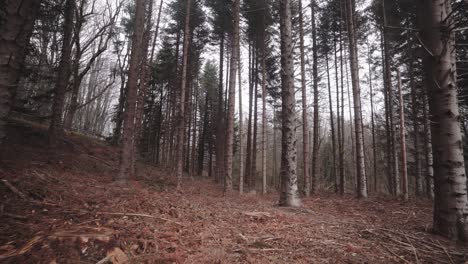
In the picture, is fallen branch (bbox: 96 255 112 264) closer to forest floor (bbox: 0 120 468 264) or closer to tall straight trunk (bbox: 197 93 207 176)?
forest floor (bbox: 0 120 468 264)

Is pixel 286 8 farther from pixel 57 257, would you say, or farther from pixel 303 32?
pixel 57 257

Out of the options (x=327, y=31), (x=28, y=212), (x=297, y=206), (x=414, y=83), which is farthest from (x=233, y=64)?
(x=414, y=83)

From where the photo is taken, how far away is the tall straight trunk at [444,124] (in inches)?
136

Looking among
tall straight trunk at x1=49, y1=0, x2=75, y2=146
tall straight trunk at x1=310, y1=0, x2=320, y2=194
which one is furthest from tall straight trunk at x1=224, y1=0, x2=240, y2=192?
tall straight trunk at x1=49, y1=0, x2=75, y2=146

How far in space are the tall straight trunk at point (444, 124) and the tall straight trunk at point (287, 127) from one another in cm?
296

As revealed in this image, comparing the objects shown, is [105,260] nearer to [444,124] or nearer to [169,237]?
[169,237]

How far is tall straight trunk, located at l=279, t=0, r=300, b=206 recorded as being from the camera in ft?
19.6

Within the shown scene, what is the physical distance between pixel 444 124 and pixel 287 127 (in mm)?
3279

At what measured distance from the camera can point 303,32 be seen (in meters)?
12.4

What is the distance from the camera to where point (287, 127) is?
20.4 feet

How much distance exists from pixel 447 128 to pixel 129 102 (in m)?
7.97

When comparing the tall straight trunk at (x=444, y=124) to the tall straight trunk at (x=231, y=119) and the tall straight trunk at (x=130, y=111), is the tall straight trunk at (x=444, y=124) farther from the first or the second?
the tall straight trunk at (x=130, y=111)

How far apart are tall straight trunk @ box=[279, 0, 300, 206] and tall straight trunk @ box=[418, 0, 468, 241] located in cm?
296

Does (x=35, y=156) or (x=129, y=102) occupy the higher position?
(x=129, y=102)
